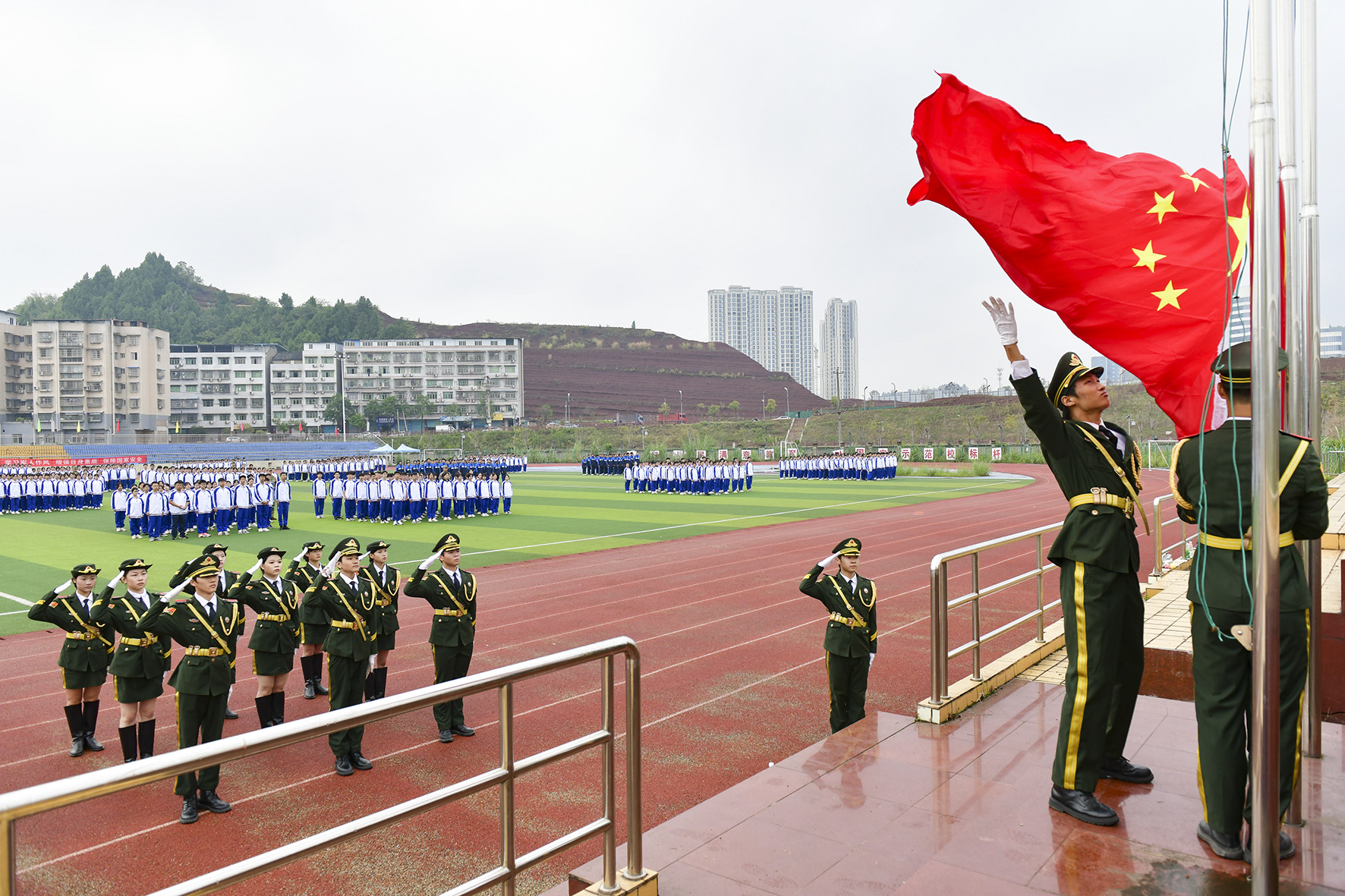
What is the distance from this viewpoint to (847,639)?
5496 millimetres

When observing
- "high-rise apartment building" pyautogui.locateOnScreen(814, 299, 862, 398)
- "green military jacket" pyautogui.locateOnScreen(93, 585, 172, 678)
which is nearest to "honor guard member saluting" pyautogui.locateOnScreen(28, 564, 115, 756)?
"green military jacket" pyautogui.locateOnScreen(93, 585, 172, 678)

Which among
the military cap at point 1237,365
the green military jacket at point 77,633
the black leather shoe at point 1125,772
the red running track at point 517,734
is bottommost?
the red running track at point 517,734

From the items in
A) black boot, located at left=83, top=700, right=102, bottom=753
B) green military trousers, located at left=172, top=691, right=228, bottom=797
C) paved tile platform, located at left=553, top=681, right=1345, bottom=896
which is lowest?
black boot, located at left=83, top=700, right=102, bottom=753

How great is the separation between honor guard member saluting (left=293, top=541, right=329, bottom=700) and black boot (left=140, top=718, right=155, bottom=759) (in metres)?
1.42

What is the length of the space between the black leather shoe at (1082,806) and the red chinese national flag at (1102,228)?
6.35 ft

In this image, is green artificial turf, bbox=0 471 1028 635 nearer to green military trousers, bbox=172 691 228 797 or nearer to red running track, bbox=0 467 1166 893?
red running track, bbox=0 467 1166 893

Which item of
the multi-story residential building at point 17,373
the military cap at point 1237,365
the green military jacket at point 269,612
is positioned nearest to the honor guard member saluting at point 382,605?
the green military jacket at point 269,612

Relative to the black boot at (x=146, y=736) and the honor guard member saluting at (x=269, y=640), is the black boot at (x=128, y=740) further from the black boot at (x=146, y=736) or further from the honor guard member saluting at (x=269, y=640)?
the honor guard member saluting at (x=269, y=640)

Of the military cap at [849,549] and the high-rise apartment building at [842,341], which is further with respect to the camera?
the high-rise apartment building at [842,341]

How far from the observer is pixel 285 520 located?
70.1ft

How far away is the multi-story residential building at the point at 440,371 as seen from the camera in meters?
105

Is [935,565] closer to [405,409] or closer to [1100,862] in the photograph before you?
[1100,862]

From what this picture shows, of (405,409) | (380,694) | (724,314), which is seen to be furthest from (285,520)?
(724,314)

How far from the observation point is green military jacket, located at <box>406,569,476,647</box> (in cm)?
636
